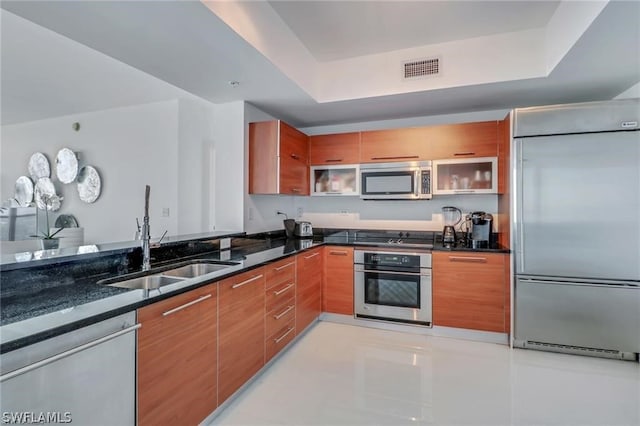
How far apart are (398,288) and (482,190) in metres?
1.30

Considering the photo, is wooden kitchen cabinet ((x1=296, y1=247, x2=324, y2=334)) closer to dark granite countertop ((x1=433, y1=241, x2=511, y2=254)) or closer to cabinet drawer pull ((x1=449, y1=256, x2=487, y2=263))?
dark granite countertop ((x1=433, y1=241, x2=511, y2=254))

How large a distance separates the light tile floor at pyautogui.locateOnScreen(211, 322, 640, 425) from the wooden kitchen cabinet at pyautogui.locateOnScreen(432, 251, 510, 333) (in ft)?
0.68

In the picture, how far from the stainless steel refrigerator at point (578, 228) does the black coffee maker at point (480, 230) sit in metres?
0.33

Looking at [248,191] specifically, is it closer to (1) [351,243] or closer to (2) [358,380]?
(1) [351,243]

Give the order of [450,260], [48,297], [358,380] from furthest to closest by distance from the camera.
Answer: [450,260], [358,380], [48,297]

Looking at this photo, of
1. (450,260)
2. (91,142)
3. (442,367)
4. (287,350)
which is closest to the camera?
(442,367)

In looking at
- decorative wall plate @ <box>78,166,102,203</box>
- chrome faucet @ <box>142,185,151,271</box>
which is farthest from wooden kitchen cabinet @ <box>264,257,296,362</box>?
decorative wall plate @ <box>78,166,102,203</box>

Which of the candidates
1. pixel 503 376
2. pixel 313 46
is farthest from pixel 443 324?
pixel 313 46

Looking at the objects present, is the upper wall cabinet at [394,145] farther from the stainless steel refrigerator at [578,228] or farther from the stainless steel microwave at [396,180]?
the stainless steel refrigerator at [578,228]

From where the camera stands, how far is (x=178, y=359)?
1.47 meters

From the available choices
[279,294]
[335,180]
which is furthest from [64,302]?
[335,180]

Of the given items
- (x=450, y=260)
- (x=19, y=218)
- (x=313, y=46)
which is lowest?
(x=450, y=260)

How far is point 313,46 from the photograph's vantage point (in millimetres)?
2783

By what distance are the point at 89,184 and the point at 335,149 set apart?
3.72m
